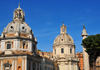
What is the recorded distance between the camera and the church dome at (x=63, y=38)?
73381mm

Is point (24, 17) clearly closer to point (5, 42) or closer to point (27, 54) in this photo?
point (5, 42)

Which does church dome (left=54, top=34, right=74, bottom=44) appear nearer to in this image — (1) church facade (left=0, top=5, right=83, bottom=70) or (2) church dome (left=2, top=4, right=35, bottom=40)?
(1) church facade (left=0, top=5, right=83, bottom=70)

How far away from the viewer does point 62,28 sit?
3036 inches


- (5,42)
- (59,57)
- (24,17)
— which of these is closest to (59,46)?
(59,57)

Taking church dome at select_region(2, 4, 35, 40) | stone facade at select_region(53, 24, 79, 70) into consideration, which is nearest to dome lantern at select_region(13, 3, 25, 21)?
church dome at select_region(2, 4, 35, 40)

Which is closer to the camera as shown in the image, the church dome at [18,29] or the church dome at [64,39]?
the church dome at [18,29]

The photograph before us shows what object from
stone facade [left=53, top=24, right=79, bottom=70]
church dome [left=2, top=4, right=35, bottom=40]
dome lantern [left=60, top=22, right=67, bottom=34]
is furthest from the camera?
dome lantern [left=60, top=22, right=67, bottom=34]

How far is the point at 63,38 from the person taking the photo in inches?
2913

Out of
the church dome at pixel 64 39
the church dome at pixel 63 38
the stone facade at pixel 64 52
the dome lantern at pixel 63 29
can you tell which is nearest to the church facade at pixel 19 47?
the stone facade at pixel 64 52

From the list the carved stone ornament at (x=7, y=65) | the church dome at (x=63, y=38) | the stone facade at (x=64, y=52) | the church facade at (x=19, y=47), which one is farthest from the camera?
the church dome at (x=63, y=38)

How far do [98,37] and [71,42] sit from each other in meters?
35.8

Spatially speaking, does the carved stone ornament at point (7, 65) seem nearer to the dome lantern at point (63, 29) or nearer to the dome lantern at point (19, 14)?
the dome lantern at point (19, 14)

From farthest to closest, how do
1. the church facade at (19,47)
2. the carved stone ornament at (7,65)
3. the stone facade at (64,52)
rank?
the stone facade at (64,52) < the church facade at (19,47) < the carved stone ornament at (7,65)

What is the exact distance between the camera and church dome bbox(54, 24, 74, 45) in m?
73.4
